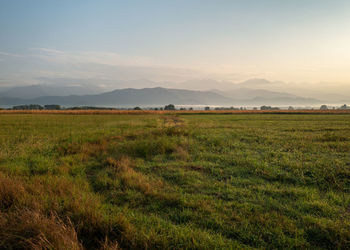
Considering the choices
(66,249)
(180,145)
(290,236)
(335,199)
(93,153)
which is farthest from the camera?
(180,145)

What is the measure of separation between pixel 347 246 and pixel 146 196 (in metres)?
3.88

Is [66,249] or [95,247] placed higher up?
[66,249]

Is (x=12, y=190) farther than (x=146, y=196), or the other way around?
(x=146, y=196)

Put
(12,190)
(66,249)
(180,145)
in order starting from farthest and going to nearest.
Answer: (180,145)
(12,190)
(66,249)

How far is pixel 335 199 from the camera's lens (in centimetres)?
443

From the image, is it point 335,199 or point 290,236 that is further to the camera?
point 335,199

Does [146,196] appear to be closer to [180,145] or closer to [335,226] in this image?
[335,226]

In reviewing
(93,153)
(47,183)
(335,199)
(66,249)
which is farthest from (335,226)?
(93,153)

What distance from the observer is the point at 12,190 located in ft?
13.4

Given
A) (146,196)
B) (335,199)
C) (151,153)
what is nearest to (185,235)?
(146,196)

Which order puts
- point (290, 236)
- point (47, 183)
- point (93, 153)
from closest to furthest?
point (290, 236), point (47, 183), point (93, 153)

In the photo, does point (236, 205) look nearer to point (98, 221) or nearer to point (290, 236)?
point (290, 236)

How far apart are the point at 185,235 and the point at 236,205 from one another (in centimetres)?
161

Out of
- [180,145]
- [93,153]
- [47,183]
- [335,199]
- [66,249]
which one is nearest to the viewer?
[66,249]
